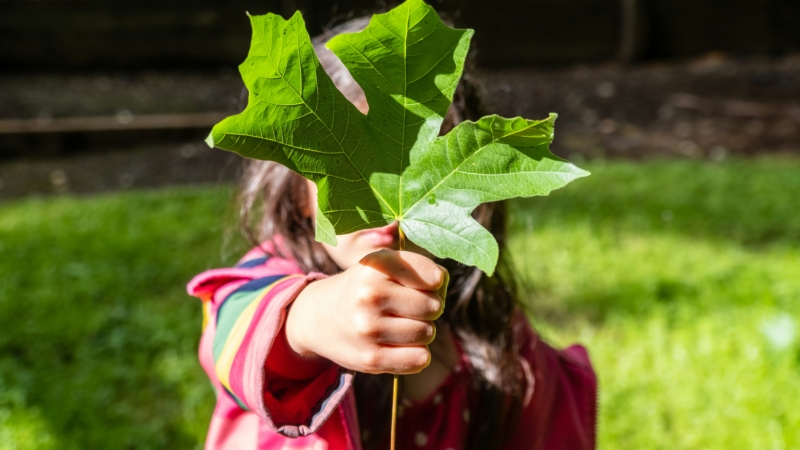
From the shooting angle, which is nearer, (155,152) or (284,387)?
(284,387)

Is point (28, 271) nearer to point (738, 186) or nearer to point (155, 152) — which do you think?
point (155, 152)

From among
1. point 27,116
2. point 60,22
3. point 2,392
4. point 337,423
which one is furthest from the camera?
point 60,22

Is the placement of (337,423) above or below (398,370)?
below

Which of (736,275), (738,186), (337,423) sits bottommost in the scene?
(738,186)

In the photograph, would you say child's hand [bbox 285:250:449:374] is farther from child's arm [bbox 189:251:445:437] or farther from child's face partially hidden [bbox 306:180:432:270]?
child's face partially hidden [bbox 306:180:432:270]

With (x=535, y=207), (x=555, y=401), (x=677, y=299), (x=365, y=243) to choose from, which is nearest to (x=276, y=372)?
(x=365, y=243)

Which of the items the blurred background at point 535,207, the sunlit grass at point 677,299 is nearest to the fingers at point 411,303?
the blurred background at point 535,207

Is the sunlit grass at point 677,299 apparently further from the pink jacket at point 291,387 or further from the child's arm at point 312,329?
the child's arm at point 312,329

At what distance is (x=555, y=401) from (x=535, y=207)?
1895mm

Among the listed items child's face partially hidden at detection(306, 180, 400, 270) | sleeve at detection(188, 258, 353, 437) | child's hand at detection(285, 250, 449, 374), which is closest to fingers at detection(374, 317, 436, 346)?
child's hand at detection(285, 250, 449, 374)

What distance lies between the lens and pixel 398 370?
618 millimetres

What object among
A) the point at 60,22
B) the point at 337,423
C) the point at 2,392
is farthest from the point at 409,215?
the point at 60,22

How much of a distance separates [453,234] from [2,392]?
1736 mm

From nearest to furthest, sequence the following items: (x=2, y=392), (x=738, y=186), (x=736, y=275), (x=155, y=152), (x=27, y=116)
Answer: (x=2, y=392), (x=736, y=275), (x=738, y=186), (x=155, y=152), (x=27, y=116)
